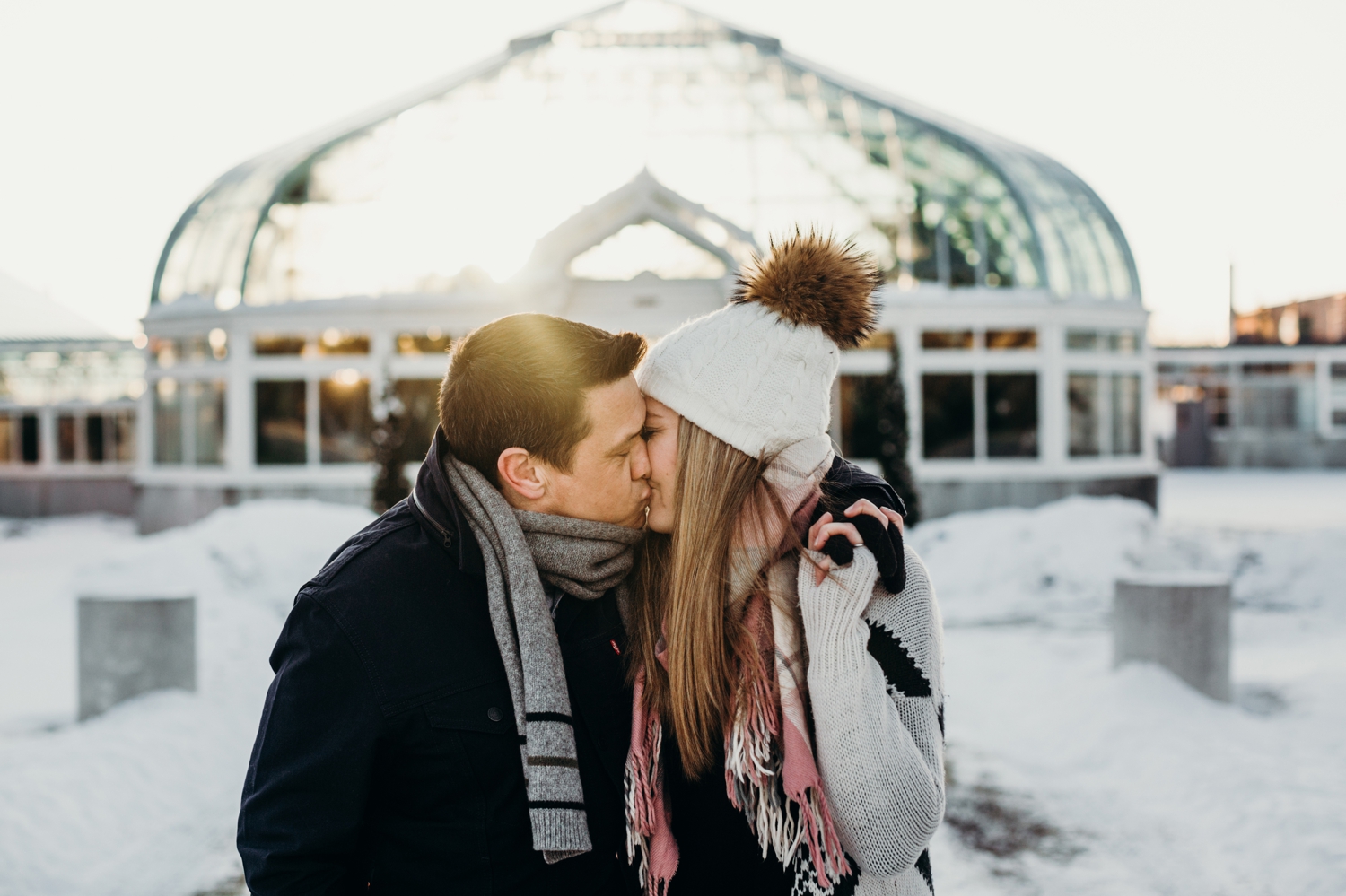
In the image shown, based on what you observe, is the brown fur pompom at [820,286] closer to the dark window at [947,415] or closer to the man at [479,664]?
the man at [479,664]

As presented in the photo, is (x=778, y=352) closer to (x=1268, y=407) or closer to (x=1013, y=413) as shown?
(x=1013, y=413)

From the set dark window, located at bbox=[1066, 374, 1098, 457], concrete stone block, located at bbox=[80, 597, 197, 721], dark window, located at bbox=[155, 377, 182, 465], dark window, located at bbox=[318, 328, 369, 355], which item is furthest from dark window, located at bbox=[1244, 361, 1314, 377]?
concrete stone block, located at bbox=[80, 597, 197, 721]

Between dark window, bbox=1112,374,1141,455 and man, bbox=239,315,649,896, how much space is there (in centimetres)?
1671

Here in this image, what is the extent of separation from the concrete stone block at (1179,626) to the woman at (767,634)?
572 centimetres

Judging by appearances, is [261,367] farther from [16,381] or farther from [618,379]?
[618,379]

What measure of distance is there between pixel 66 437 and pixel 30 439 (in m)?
0.96

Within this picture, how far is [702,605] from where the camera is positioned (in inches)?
71.1

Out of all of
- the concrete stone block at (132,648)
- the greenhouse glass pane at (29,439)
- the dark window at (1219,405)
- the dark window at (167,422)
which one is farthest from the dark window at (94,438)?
the dark window at (1219,405)

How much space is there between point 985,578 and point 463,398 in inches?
421

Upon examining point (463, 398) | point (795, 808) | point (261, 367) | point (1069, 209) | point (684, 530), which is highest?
point (1069, 209)

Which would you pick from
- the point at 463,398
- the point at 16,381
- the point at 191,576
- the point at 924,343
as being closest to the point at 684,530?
the point at 463,398

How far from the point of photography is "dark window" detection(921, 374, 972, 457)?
52.4ft

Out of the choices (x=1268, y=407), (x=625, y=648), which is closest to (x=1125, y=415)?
(x=625, y=648)

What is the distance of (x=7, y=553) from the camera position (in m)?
15.4
